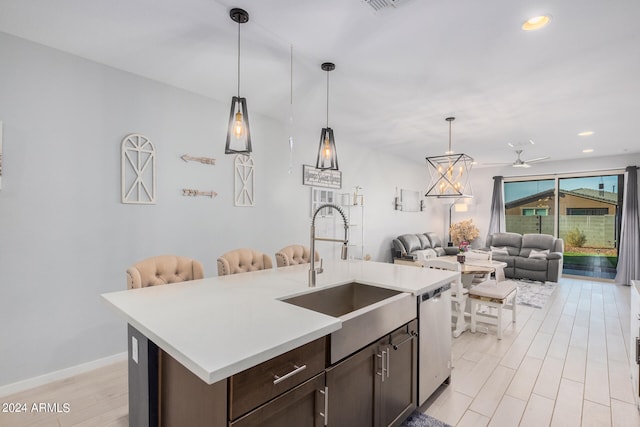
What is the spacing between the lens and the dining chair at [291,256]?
3014mm

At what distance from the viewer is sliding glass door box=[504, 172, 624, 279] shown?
263 inches

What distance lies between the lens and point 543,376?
8.63 feet

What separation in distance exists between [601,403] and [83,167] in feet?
14.9

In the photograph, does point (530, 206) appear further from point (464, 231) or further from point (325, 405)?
point (325, 405)

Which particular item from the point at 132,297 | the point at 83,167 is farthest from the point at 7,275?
the point at 132,297

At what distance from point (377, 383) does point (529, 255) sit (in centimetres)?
651

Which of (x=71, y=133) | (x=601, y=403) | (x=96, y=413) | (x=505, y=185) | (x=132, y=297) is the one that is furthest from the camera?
(x=505, y=185)

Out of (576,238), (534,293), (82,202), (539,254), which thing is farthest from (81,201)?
(576,238)

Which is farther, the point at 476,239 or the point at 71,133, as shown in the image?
the point at 476,239

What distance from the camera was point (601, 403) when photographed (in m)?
2.25

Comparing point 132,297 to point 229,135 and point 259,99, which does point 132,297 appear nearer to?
point 229,135

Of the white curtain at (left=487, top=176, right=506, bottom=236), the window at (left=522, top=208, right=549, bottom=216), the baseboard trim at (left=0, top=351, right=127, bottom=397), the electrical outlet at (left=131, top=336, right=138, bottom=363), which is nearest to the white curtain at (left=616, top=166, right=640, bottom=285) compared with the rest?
the window at (left=522, top=208, right=549, bottom=216)

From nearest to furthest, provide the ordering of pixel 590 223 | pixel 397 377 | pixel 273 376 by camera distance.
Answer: pixel 273 376 < pixel 397 377 < pixel 590 223

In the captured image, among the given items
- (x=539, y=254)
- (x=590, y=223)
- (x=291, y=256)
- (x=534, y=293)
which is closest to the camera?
(x=291, y=256)
